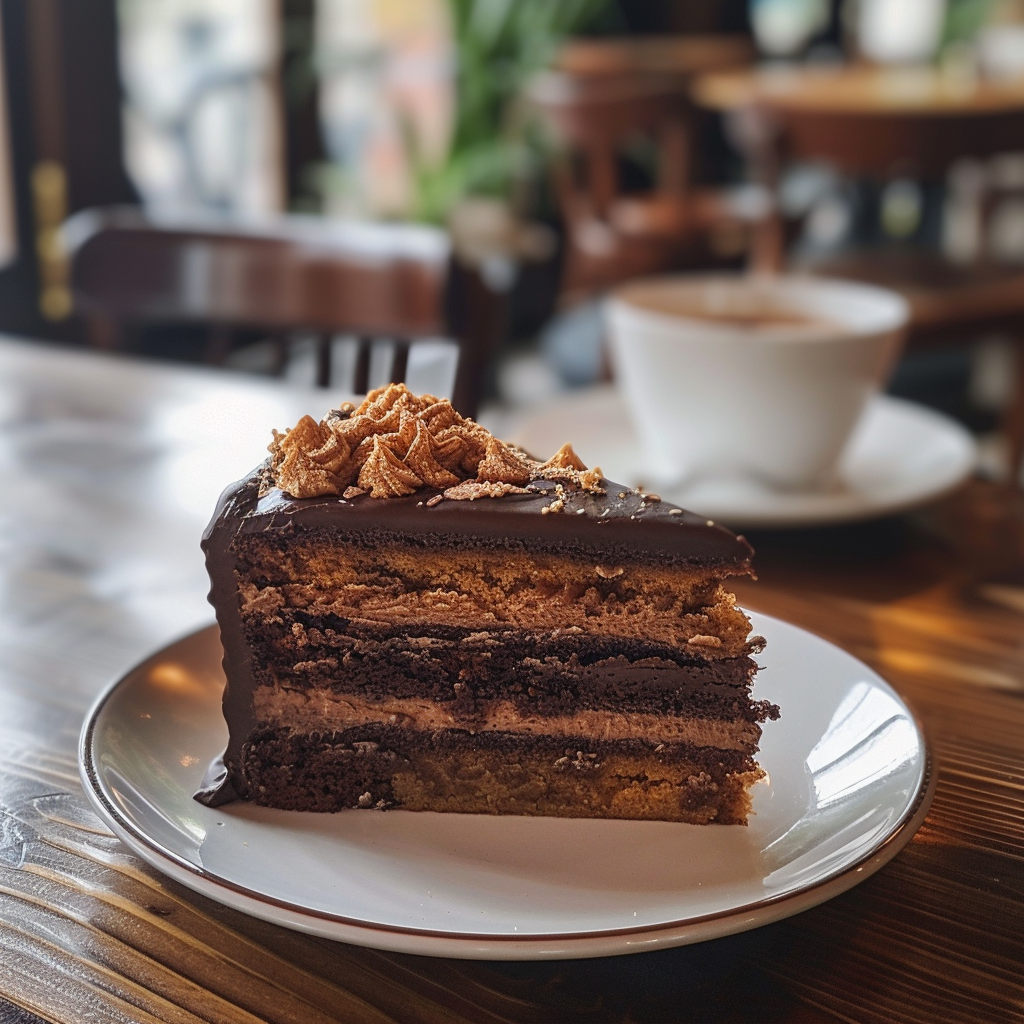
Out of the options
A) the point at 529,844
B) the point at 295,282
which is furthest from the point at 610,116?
the point at 529,844

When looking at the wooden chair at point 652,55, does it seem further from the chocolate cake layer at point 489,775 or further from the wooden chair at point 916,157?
the chocolate cake layer at point 489,775

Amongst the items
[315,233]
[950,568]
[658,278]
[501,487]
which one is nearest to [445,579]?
[501,487]

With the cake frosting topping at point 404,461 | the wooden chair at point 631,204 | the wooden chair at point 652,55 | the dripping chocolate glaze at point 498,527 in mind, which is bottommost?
the wooden chair at point 631,204

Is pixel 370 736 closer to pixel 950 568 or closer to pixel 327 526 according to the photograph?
pixel 327 526

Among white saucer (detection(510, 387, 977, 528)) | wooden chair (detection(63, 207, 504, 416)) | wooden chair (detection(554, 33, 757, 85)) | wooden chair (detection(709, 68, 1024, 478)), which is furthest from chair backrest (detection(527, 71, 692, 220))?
white saucer (detection(510, 387, 977, 528))

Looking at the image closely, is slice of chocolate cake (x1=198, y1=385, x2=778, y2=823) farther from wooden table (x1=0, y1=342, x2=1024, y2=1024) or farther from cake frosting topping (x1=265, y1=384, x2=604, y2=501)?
wooden table (x1=0, y1=342, x2=1024, y2=1024)

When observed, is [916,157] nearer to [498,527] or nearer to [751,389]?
[751,389]

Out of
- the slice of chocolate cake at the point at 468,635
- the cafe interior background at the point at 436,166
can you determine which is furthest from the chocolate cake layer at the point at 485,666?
the cafe interior background at the point at 436,166
